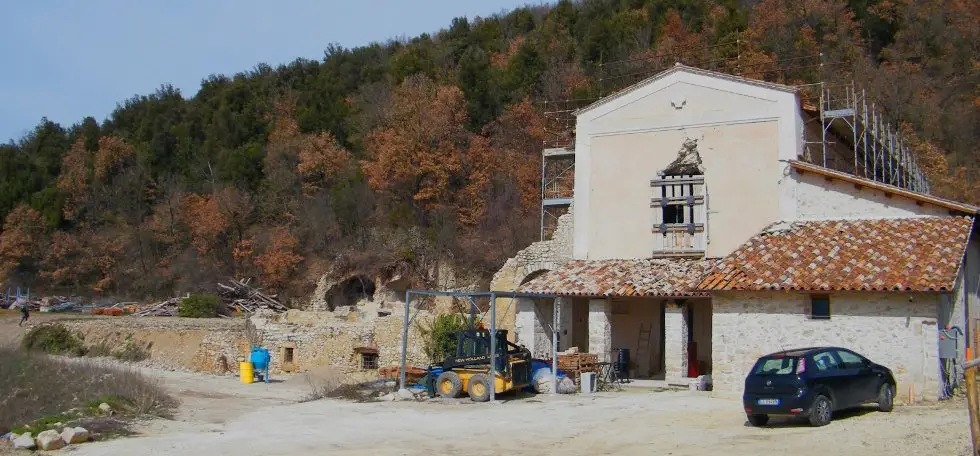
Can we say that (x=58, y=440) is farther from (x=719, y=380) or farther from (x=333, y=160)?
(x=333, y=160)

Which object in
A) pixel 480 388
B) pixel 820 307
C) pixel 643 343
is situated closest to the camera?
pixel 820 307

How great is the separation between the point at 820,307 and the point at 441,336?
1212 centimetres

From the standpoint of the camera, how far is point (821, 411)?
14.5m

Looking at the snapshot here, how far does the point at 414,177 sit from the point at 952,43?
2959 cm

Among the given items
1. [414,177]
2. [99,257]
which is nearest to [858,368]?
[414,177]

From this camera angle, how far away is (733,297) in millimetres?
19969

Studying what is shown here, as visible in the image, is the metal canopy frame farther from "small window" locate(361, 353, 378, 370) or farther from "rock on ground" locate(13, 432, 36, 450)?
"rock on ground" locate(13, 432, 36, 450)

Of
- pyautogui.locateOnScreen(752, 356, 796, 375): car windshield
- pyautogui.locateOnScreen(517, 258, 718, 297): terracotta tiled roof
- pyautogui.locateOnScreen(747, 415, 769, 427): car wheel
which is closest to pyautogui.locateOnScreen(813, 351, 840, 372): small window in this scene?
pyautogui.locateOnScreen(752, 356, 796, 375): car windshield

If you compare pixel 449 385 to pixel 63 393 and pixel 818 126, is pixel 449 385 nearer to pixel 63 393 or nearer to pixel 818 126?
pixel 63 393

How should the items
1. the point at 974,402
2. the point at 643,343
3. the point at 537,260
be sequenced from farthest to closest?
the point at 537,260, the point at 643,343, the point at 974,402

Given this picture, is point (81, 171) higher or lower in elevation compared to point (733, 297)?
higher

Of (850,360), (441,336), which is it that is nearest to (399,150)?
(441,336)

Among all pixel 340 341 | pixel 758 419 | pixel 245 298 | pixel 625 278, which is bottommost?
pixel 758 419

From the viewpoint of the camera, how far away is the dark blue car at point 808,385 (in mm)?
14375
